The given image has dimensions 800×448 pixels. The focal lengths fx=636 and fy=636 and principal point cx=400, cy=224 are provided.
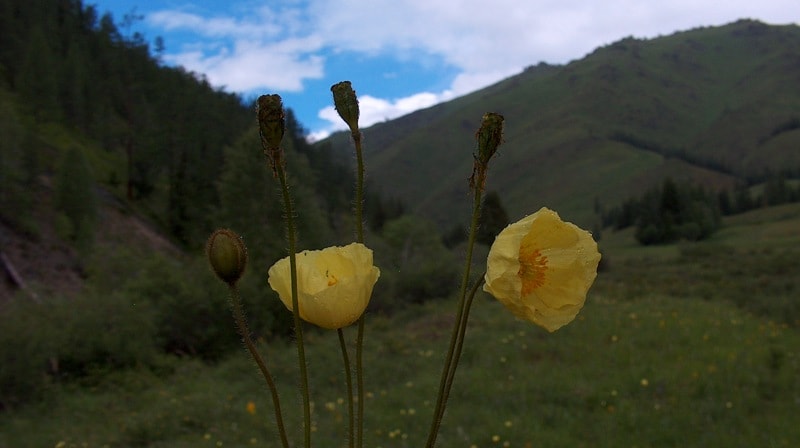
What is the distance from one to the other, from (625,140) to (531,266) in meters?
157

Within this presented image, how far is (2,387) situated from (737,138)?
5745 inches

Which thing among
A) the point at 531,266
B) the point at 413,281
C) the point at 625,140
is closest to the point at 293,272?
the point at 531,266

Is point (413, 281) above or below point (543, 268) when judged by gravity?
below

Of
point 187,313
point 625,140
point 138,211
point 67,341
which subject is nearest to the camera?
point 67,341

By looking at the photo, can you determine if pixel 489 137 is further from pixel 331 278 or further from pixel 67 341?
pixel 67 341

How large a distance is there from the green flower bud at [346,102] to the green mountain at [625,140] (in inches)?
3636

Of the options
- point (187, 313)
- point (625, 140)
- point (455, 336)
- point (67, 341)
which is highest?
point (625, 140)

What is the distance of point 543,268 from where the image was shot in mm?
997

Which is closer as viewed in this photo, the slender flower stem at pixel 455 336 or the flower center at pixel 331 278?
the slender flower stem at pixel 455 336

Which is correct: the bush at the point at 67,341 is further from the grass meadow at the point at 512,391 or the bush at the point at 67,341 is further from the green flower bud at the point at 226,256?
the green flower bud at the point at 226,256

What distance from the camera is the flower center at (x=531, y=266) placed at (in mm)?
992

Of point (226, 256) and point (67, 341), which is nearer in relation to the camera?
point (226, 256)

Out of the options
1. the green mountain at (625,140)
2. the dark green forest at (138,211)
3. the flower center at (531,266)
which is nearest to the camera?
the flower center at (531,266)

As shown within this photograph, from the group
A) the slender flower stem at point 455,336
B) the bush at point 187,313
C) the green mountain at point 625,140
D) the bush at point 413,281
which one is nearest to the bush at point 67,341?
the bush at point 187,313
